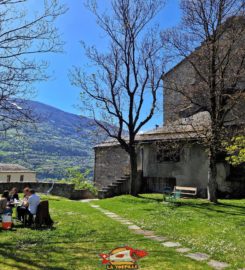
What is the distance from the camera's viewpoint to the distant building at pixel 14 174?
72.8 m

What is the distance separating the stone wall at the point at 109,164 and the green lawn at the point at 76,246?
15.6m

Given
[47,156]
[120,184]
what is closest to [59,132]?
[47,156]

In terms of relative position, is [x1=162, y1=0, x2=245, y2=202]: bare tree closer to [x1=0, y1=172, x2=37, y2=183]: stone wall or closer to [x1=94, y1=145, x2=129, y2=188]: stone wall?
[x1=94, y1=145, x2=129, y2=188]: stone wall

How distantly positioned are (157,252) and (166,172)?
16.4 meters

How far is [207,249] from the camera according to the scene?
818 centimetres

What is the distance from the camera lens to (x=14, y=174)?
7481 centimetres

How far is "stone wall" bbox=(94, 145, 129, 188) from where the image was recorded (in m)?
29.5

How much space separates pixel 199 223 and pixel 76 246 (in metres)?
5.34

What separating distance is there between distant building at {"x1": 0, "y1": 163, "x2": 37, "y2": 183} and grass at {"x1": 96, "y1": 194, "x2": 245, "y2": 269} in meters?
59.5

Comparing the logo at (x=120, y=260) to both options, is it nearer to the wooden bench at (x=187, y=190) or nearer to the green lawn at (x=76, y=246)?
the green lawn at (x=76, y=246)

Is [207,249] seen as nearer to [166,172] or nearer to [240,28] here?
[240,28]

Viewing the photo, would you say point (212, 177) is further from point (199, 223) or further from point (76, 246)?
point (76, 246)

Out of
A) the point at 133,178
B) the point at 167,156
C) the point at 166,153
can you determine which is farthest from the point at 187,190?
the point at 133,178

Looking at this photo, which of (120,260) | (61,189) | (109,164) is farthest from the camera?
(109,164)
